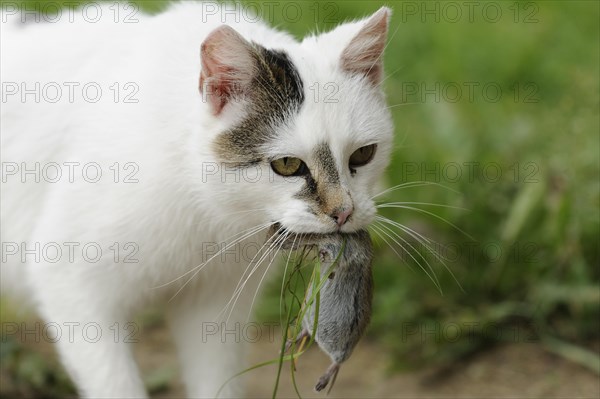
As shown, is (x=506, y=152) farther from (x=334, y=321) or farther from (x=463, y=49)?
(x=334, y=321)

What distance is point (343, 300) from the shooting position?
2.96 meters

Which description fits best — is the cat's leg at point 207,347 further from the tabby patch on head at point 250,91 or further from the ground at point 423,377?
the tabby patch on head at point 250,91

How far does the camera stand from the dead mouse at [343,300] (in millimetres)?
2904

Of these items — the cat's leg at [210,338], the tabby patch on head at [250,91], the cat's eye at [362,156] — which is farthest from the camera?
the cat's leg at [210,338]

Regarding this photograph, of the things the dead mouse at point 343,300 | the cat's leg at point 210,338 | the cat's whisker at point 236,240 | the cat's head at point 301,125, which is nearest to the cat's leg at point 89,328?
the cat's whisker at point 236,240

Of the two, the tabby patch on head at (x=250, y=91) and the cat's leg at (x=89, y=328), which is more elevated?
the tabby patch on head at (x=250, y=91)

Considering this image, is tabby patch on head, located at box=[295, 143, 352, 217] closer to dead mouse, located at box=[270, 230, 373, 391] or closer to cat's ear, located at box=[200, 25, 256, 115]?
dead mouse, located at box=[270, 230, 373, 391]

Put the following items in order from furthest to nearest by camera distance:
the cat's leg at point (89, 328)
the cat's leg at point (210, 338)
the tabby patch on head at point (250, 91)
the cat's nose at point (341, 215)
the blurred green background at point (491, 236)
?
the blurred green background at point (491, 236) < the cat's leg at point (210, 338) < the cat's leg at point (89, 328) < the tabby patch on head at point (250, 91) < the cat's nose at point (341, 215)

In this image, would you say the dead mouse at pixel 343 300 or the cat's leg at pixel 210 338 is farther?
the cat's leg at pixel 210 338

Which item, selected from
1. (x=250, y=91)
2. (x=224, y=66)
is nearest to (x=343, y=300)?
(x=250, y=91)

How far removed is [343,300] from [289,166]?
1.59 ft

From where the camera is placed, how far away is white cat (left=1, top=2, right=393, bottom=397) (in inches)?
114

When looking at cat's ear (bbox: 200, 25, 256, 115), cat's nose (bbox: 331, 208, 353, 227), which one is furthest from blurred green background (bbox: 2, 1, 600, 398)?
cat's ear (bbox: 200, 25, 256, 115)

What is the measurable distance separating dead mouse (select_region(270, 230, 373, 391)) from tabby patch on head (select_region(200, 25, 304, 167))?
36 cm
